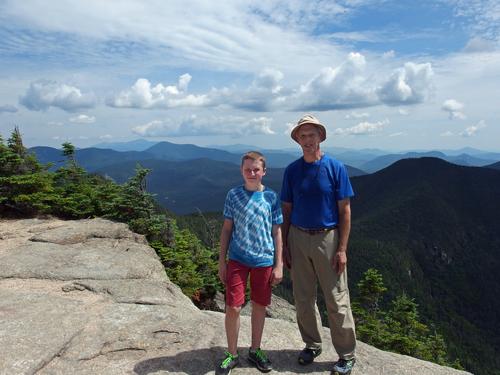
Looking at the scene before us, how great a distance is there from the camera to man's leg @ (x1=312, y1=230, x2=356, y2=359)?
18.0 feet

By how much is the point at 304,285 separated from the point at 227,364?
5.09ft

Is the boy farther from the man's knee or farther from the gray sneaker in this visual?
the gray sneaker

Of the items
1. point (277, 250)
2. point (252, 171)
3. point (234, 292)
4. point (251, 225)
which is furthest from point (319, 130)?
point (234, 292)

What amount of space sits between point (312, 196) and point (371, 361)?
2.93 meters

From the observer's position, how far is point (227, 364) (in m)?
5.36

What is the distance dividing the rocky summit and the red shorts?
3.42ft

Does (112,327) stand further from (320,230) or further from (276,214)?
(320,230)

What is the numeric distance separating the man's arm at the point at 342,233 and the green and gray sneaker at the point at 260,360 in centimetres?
Answer: 163

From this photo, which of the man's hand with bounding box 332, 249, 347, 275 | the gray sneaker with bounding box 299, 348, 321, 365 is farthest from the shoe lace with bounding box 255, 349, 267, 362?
the man's hand with bounding box 332, 249, 347, 275

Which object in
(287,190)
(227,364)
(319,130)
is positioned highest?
(319,130)

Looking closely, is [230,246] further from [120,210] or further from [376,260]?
[376,260]

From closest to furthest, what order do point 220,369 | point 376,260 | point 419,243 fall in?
point 220,369, point 376,260, point 419,243

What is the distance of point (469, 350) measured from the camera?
386ft

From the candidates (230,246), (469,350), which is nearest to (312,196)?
(230,246)
